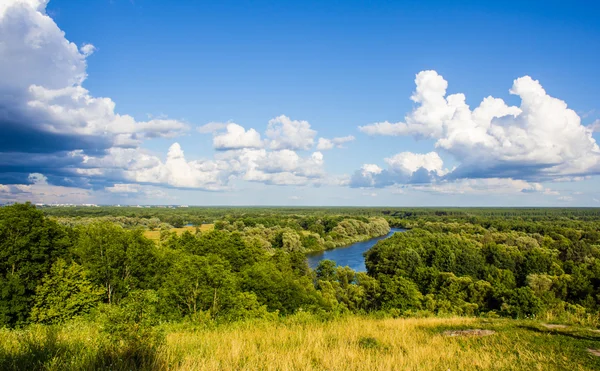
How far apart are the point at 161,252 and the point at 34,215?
1232 centimetres

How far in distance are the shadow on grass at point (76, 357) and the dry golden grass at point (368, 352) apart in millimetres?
312

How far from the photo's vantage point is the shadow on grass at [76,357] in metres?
4.74

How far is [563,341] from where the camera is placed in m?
8.02

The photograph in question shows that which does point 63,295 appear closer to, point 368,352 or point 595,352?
point 368,352

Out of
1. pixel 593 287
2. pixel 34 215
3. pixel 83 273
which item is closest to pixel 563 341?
pixel 83 273

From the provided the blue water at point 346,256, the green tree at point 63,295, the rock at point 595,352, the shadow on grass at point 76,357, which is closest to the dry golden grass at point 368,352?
the rock at point 595,352

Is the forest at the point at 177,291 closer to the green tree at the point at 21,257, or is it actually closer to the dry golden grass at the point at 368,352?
the green tree at the point at 21,257

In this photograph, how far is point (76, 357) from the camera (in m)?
5.15

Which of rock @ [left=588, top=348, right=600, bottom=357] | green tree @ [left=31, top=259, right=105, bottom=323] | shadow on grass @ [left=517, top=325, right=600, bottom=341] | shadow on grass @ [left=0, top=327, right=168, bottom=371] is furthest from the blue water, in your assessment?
shadow on grass @ [left=0, top=327, right=168, bottom=371]

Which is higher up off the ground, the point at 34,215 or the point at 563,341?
the point at 34,215

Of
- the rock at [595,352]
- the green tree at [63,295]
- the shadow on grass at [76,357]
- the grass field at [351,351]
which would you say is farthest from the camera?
the green tree at [63,295]

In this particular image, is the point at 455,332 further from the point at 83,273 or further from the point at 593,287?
the point at 593,287

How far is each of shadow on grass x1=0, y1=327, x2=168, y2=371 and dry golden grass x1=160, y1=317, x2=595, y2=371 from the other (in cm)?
31

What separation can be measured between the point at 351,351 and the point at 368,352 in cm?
35
